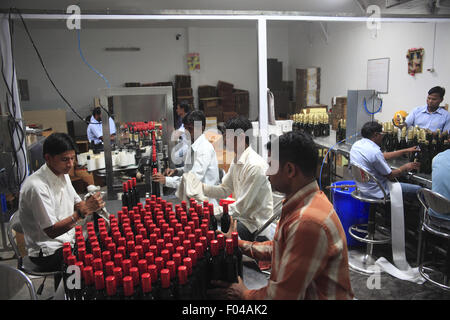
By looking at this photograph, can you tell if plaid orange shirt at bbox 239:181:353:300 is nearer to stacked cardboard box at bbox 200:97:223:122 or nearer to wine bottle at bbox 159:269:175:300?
wine bottle at bbox 159:269:175:300

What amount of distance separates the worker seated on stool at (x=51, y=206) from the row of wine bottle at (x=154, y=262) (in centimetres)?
47

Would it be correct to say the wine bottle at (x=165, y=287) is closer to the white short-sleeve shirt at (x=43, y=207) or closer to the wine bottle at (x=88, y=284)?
the wine bottle at (x=88, y=284)

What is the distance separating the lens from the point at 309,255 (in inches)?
44.3

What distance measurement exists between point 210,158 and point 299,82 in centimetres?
725

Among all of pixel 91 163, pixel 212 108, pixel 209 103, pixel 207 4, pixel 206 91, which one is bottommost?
pixel 91 163

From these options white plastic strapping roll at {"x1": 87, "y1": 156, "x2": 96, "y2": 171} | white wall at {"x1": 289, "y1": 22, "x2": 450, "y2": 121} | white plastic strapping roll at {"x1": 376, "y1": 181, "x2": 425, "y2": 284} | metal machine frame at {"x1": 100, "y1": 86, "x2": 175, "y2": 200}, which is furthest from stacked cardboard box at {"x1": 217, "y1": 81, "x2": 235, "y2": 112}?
white plastic strapping roll at {"x1": 376, "y1": 181, "x2": 425, "y2": 284}

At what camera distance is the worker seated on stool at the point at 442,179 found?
2.58 meters

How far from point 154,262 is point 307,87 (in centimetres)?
859

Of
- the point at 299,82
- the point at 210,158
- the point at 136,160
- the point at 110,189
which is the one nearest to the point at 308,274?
the point at 210,158

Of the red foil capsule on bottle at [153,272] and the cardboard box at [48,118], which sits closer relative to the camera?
the red foil capsule on bottle at [153,272]

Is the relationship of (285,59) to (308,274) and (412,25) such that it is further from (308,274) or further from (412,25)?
(308,274)

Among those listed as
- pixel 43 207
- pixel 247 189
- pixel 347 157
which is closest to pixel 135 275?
pixel 43 207

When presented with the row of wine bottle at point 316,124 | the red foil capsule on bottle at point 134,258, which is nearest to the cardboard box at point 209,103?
the row of wine bottle at point 316,124

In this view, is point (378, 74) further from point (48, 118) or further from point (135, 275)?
point (48, 118)
